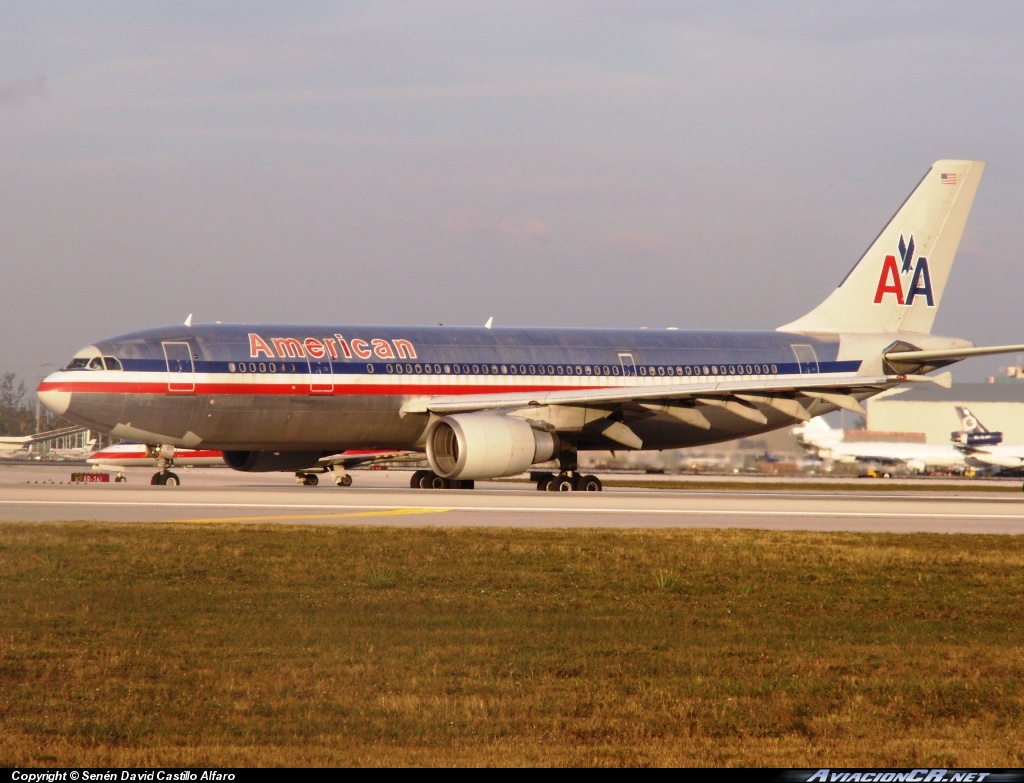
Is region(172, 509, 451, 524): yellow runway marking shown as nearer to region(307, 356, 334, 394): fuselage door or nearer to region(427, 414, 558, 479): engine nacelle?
region(427, 414, 558, 479): engine nacelle

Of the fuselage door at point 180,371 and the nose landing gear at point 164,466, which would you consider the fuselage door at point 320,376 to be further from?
the nose landing gear at point 164,466

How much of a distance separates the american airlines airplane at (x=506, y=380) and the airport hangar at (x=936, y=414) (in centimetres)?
6983

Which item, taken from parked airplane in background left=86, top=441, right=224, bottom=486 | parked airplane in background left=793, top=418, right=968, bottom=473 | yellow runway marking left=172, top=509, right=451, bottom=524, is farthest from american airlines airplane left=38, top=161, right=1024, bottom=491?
parked airplane in background left=793, top=418, right=968, bottom=473

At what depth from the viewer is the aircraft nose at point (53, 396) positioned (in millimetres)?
29828

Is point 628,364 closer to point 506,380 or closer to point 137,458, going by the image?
point 506,380

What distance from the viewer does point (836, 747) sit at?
24.0ft

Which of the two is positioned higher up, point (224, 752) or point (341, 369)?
point (341, 369)

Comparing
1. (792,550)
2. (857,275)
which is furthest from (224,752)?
(857,275)

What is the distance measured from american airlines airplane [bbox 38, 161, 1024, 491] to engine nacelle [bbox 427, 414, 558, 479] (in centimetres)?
4

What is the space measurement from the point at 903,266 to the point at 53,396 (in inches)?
979

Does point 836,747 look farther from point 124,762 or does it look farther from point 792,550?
point 792,550

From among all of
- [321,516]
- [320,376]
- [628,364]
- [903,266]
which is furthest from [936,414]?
[321,516]

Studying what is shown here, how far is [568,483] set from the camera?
34312 millimetres

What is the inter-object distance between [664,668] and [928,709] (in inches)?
77.6
